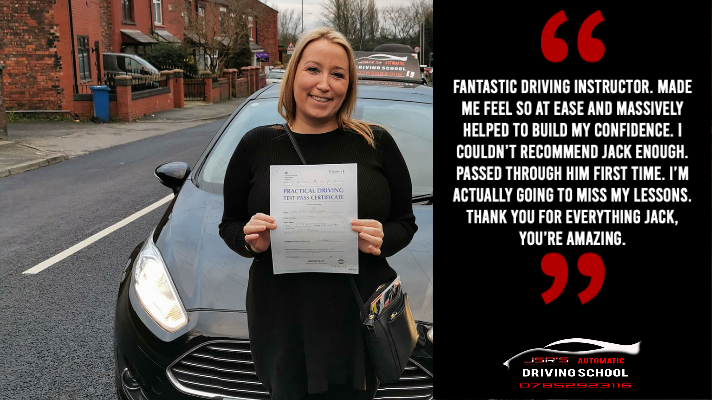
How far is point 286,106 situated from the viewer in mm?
2203

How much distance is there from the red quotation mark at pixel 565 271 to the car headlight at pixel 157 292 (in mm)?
1636

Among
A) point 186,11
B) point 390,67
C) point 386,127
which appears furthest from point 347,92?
point 186,11

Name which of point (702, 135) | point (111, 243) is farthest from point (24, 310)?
point (702, 135)

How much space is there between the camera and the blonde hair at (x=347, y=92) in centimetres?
213

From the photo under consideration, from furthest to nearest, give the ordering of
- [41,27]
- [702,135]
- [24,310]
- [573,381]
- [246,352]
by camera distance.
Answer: [41,27] → [24,310] → [702,135] → [573,381] → [246,352]

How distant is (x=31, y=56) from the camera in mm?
20000

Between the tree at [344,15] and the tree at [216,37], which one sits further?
the tree at [344,15]

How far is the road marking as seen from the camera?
5723 millimetres

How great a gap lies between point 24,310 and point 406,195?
11.6 feet

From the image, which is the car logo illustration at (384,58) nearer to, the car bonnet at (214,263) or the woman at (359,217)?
the car bonnet at (214,263)

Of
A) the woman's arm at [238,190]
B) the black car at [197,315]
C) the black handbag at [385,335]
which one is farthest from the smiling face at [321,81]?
the black car at [197,315]

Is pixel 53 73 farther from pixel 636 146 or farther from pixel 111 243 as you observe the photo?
pixel 636 146

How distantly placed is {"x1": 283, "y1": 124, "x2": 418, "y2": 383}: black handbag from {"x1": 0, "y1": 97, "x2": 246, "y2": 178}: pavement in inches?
407

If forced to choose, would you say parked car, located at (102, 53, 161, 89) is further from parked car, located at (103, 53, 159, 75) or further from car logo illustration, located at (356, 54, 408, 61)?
car logo illustration, located at (356, 54, 408, 61)
